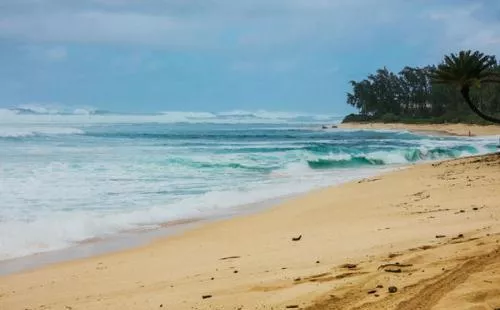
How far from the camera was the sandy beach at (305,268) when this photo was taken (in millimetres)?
4605

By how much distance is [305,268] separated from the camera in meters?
5.90

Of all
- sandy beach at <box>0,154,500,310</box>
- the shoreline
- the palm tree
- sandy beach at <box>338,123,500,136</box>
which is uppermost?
the palm tree

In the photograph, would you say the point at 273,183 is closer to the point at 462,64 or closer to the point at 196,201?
the point at 196,201

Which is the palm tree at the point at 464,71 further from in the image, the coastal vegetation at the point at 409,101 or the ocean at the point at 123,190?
the coastal vegetation at the point at 409,101

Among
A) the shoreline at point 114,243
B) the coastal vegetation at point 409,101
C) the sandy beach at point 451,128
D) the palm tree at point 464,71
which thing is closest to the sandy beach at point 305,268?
the shoreline at point 114,243

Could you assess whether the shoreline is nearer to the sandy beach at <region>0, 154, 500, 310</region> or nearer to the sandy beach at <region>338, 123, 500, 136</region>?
the sandy beach at <region>0, 154, 500, 310</region>

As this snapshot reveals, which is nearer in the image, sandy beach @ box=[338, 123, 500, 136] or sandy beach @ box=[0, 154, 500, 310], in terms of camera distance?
sandy beach @ box=[0, 154, 500, 310]

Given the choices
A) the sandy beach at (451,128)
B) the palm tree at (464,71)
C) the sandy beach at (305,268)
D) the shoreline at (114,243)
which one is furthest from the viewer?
the sandy beach at (451,128)

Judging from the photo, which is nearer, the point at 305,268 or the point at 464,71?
the point at 305,268

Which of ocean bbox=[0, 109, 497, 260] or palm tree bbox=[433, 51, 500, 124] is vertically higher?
palm tree bbox=[433, 51, 500, 124]

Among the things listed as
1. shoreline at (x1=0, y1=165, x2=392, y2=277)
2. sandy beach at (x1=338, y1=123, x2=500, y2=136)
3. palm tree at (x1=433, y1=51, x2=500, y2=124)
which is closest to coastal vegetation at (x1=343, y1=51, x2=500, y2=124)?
sandy beach at (x1=338, y1=123, x2=500, y2=136)

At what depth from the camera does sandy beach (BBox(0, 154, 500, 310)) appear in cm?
461

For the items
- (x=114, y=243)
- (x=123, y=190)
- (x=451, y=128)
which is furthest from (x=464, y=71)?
(x=451, y=128)

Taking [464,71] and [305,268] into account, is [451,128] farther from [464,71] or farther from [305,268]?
[305,268]
